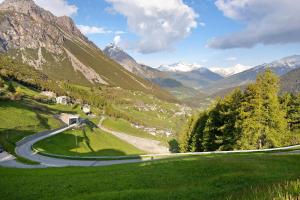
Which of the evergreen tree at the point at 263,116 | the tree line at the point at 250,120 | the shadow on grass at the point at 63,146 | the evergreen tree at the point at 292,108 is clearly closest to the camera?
the evergreen tree at the point at 263,116

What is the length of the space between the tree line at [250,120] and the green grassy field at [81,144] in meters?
43.8

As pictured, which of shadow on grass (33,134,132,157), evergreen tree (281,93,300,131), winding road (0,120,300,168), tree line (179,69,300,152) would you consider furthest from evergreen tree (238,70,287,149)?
shadow on grass (33,134,132,157)

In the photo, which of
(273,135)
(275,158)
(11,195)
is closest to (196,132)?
(273,135)

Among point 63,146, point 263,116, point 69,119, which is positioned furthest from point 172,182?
point 69,119

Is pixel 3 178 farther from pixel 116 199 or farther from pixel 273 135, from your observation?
pixel 273 135

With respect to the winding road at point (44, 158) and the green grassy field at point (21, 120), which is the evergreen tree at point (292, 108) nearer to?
the winding road at point (44, 158)

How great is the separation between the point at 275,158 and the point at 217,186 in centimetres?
1263

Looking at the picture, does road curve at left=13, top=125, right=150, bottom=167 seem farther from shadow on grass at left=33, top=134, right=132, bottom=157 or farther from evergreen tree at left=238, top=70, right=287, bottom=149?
evergreen tree at left=238, top=70, right=287, bottom=149

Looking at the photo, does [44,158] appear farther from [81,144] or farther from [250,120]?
[250,120]

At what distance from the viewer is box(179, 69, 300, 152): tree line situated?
204ft

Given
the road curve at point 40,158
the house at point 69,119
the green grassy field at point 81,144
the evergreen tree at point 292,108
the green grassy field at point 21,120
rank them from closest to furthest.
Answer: the road curve at point 40,158 → the evergreen tree at point 292,108 → the green grassy field at point 81,144 → the green grassy field at point 21,120 → the house at point 69,119

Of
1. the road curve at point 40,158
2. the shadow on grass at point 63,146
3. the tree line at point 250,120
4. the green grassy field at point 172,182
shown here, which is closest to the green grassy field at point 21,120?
the road curve at point 40,158

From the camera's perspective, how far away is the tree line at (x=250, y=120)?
62125mm

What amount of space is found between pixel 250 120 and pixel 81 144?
71.3 metres
